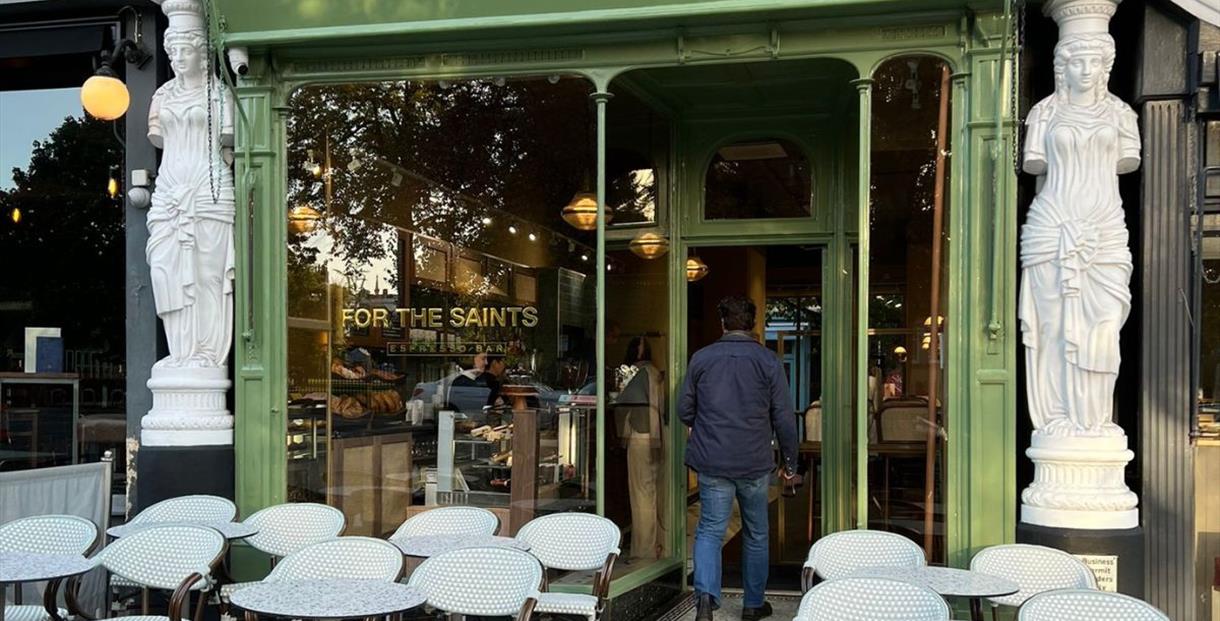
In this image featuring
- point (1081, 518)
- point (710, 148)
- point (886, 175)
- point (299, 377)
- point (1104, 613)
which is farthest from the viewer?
point (710, 148)

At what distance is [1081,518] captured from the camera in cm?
523

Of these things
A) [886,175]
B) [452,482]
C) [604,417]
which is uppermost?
Result: [886,175]

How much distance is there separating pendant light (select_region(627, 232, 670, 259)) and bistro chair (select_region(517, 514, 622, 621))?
217 centimetres

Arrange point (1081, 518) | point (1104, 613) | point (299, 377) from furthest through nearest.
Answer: point (299, 377)
point (1081, 518)
point (1104, 613)

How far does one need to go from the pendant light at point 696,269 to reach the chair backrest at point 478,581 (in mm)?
3356

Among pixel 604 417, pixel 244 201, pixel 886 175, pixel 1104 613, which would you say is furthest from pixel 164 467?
pixel 1104 613

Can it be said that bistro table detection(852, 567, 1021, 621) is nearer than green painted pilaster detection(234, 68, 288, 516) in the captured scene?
Yes

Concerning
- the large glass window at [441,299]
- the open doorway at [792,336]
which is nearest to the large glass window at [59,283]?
the large glass window at [441,299]

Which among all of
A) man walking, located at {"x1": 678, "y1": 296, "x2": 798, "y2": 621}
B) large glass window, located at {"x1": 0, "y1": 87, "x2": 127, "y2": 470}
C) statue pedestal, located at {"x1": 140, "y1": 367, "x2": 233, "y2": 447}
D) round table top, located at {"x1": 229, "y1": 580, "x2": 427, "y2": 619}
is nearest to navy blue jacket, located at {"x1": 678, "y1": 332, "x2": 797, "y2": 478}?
man walking, located at {"x1": 678, "y1": 296, "x2": 798, "y2": 621}

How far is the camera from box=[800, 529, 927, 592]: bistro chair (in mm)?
4836

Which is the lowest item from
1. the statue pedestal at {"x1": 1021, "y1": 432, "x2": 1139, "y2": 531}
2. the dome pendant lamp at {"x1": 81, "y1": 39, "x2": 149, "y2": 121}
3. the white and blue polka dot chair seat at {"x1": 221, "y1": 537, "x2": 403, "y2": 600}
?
the white and blue polka dot chair seat at {"x1": 221, "y1": 537, "x2": 403, "y2": 600}

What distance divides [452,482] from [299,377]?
122 centimetres

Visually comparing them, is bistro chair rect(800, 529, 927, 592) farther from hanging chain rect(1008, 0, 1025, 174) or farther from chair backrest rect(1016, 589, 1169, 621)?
hanging chain rect(1008, 0, 1025, 174)

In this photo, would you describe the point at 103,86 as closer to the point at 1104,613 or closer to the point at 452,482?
the point at 452,482
